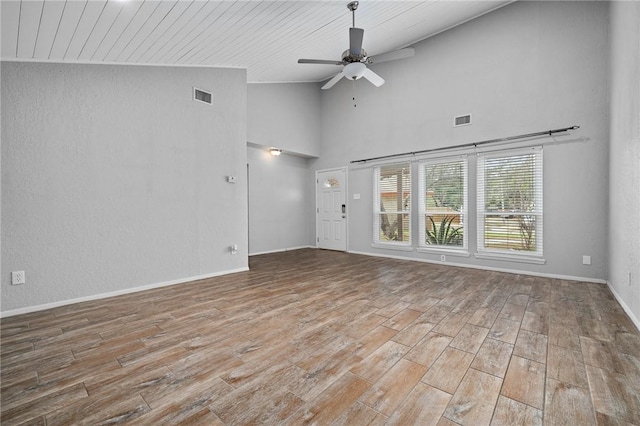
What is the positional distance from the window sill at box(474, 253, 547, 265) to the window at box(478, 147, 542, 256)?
7cm

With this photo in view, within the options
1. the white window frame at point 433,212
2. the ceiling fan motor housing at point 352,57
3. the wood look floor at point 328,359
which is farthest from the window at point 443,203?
the ceiling fan motor housing at point 352,57

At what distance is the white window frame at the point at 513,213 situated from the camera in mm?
4406

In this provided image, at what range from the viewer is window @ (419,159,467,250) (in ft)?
17.1

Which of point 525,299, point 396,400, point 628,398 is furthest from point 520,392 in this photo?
point 525,299

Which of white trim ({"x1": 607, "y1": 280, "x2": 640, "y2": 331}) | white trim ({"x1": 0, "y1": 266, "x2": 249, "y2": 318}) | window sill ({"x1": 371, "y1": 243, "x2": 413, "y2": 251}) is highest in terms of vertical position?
window sill ({"x1": 371, "y1": 243, "x2": 413, "y2": 251})

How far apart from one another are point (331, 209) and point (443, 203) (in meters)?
2.88

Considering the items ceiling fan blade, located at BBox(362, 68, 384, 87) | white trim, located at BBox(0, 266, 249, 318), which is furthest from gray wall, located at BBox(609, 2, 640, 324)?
white trim, located at BBox(0, 266, 249, 318)

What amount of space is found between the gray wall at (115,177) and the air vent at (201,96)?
0.08 m

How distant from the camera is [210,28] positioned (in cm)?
332

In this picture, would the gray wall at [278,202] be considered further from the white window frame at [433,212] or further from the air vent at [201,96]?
the white window frame at [433,212]

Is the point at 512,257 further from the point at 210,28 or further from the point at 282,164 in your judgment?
the point at 210,28

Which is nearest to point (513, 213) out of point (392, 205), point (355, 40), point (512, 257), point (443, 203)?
point (512, 257)

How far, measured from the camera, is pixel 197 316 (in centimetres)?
284

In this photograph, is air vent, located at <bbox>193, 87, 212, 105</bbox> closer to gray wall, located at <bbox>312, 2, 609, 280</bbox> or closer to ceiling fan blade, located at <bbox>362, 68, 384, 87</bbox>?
ceiling fan blade, located at <bbox>362, 68, 384, 87</bbox>
